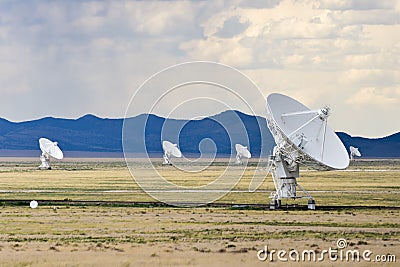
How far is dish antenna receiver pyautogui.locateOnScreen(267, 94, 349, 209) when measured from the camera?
2977 inches

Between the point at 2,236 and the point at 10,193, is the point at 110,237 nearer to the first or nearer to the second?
the point at 2,236

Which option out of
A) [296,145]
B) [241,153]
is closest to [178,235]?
[296,145]

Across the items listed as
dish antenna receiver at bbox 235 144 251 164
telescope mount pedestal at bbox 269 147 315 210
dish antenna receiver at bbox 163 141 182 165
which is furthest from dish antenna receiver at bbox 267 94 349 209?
dish antenna receiver at bbox 163 141 182 165

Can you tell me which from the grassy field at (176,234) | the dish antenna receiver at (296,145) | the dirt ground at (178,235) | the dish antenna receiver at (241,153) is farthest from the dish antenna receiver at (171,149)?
the dish antenna receiver at (296,145)

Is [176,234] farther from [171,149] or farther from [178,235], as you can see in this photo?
[171,149]

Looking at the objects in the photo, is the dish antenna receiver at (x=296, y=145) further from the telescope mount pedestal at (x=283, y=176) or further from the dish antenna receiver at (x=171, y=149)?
the dish antenna receiver at (x=171, y=149)

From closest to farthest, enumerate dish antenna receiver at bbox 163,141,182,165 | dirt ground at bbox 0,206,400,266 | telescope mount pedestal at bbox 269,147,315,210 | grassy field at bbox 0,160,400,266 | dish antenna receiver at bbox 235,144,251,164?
dirt ground at bbox 0,206,400,266, grassy field at bbox 0,160,400,266, telescope mount pedestal at bbox 269,147,315,210, dish antenna receiver at bbox 235,144,251,164, dish antenna receiver at bbox 163,141,182,165

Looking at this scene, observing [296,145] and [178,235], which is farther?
[296,145]

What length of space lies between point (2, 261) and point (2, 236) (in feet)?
36.1

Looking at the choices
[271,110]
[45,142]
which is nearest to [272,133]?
[271,110]

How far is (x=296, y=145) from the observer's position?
75.1 metres

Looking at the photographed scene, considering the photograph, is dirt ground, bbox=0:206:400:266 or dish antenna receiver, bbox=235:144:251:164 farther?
dish antenna receiver, bbox=235:144:251:164

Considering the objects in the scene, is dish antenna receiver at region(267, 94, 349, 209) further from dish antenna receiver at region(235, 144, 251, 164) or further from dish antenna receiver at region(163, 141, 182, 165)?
dish antenna receiver at region(163, 141, 182, 165)

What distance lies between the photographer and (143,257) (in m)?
47.6
